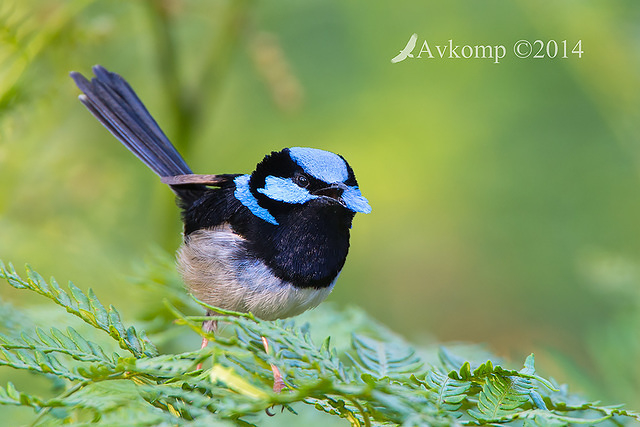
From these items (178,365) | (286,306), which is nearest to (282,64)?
(286,306)

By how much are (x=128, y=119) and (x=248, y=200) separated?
26.8 inches

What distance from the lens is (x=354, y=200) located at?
2.35 metres

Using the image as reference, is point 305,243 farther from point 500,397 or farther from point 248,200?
point 500,397

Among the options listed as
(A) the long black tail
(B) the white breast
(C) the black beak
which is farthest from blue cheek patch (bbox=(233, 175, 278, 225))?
(A) the long black tail

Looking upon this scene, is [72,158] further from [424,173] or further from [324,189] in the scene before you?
[424,173]

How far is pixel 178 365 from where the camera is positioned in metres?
1.28

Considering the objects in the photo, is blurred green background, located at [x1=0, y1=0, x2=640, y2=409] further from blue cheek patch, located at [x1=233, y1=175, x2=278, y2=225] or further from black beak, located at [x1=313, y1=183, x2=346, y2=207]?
black beak, located at [x1=313, y1=183, x2=346, y2=207]

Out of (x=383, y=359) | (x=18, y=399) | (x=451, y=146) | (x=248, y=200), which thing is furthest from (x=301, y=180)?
(x=451, y=146)

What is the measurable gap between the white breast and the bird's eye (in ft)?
0.96

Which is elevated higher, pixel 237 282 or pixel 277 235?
pixel 277 235

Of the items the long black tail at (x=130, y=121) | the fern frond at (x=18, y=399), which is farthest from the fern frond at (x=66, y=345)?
the long black tail at (x=130, y=121)

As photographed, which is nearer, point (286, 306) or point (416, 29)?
point (286, 306)

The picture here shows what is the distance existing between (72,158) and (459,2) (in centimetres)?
297

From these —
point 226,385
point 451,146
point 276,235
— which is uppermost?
point 451,146
